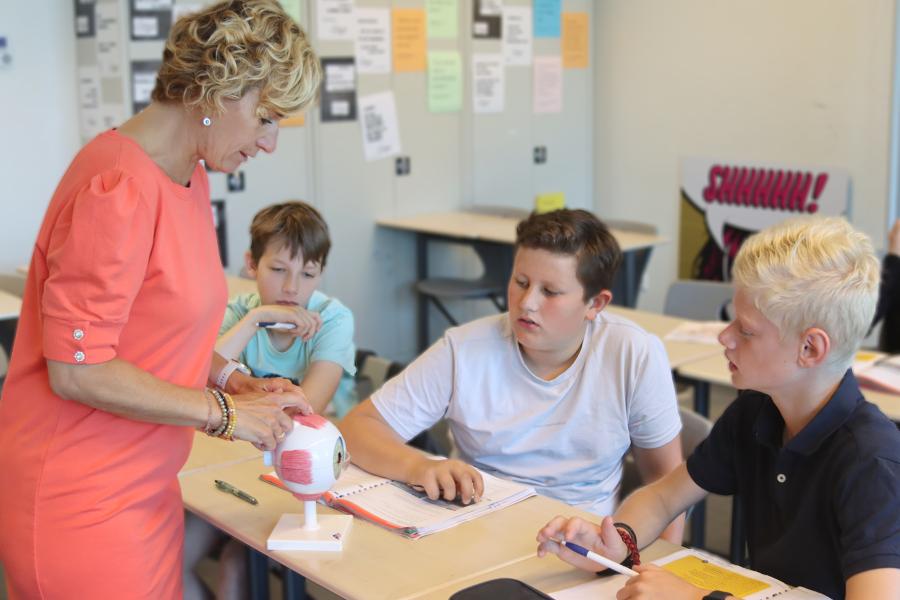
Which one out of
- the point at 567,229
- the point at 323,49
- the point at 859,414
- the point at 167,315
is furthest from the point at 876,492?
the point at 323,49

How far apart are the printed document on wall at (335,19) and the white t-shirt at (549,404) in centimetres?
325

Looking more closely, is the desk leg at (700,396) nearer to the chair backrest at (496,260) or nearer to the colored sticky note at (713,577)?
the colored sticky note at (713,577)

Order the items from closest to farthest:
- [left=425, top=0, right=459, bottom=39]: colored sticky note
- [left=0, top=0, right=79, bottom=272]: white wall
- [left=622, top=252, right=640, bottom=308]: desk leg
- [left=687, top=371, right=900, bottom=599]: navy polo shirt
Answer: [left=687, top=371, right=900, bottom=599]: navy polo shirt
[left=0, top=0, right=79, bottom=272]: white wall
[left=622, top=252, right=640, bottom=308]: desk leg
[left=425, top=0, right=459, bottom=39]: colored sticky note

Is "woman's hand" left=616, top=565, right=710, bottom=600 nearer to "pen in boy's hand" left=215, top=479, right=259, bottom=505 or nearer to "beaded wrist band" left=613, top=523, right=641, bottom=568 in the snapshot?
"beaded wrist band" left=613, top=523, right=641, bottom=568

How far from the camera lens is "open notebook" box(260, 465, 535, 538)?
1881 millimetres

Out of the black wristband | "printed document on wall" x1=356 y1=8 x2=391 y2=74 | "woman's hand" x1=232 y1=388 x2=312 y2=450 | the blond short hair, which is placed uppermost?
"printed document on wall" x1=356 y1=8 x2=391 y2=74

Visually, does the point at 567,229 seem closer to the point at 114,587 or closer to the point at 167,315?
the point at 167,315

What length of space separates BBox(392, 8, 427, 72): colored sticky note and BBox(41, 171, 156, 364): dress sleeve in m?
4.10

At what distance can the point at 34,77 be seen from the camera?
457 centimetres

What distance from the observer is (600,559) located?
5.25 feet

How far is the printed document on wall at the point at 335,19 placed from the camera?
16.9 feet

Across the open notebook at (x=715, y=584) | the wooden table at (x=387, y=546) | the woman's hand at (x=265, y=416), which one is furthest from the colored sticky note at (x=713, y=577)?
the woman's hand at (x=265, y=416)

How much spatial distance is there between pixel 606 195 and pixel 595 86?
662 millimetres

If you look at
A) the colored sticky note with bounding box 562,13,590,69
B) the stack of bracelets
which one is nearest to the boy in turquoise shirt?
the stack of bracelets
